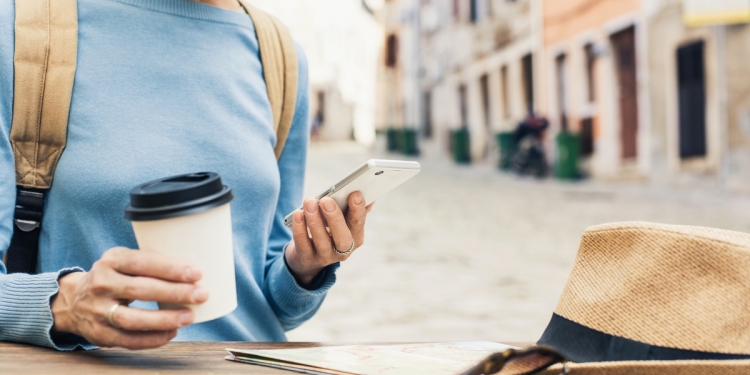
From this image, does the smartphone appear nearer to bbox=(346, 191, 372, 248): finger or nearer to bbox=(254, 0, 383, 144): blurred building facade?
bbox=(346, 191, 372, 248): finger

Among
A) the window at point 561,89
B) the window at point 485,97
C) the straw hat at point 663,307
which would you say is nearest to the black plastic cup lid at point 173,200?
the straw hat at point 663,307

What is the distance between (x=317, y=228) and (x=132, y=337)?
0.37 m

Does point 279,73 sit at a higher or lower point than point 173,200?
higher

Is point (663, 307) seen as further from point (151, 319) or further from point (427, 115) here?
point (427, 115)

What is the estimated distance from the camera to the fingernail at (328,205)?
125cm

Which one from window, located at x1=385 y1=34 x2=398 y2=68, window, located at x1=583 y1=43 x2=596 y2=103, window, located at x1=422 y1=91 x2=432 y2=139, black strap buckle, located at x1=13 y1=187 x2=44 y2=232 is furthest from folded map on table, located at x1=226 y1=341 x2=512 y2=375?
window, located at x1=385 y1=34 x2=398 y2=68

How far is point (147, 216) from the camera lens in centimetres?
93

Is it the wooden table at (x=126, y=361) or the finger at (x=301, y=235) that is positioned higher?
the finger at (x=301, y=235)

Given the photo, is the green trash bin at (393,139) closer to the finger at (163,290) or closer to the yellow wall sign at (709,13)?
the yellow wall sign at (709,13)

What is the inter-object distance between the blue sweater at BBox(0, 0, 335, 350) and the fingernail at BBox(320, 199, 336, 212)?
14.1 inches

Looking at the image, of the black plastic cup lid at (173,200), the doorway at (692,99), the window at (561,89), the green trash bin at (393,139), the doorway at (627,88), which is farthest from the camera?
the green trash bin at (393,139)

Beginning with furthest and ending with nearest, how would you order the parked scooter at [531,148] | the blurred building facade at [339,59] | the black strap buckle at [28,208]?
1. the blurred building facade at [339,59]
2. the parked scooter at [531,148]
3. the black strap buckle at [28,208]

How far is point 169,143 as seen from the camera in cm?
151

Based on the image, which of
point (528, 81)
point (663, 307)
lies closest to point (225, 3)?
point (663, 307)
